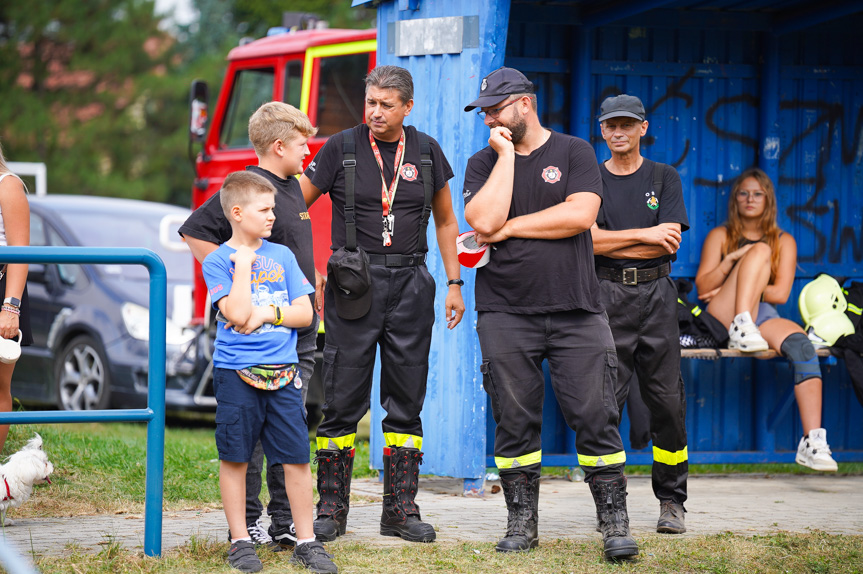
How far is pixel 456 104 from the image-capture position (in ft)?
21.9

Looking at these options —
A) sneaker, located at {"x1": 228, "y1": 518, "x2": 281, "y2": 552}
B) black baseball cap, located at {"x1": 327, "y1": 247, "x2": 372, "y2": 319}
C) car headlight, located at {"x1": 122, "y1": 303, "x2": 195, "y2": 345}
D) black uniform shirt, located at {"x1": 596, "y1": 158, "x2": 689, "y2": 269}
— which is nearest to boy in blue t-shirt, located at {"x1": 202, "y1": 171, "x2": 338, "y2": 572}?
sneaker, located at {"x1": 228, "y1": 518, "x2": 281, "y2": 552}

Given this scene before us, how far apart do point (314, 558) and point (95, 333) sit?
20.2 feet

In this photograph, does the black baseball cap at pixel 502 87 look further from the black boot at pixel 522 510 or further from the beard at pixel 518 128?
the black boot at pixel 522 510

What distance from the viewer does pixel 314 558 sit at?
4.47 m

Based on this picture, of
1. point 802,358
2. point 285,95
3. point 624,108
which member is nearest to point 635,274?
point 624,108

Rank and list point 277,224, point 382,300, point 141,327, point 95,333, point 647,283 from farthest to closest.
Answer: point 95,333 → point 141,327 → point 647,283 → point 382,300 → point 277,224

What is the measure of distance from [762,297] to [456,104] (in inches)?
103

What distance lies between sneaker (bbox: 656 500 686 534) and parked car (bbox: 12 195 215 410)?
491 cm

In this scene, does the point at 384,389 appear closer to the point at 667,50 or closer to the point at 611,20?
the point at 611,20

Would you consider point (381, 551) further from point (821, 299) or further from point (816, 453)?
point (821, 299)

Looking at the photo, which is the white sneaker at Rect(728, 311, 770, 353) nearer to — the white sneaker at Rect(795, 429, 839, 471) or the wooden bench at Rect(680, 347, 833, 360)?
the wooden bench at Rect(680, 347, 833, 360)

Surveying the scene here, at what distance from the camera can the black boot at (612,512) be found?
4.80 metres

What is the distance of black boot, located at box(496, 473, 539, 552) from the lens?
5.05 metres

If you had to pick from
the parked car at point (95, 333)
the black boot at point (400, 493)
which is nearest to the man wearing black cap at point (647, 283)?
the black boot at point (400, 493)
